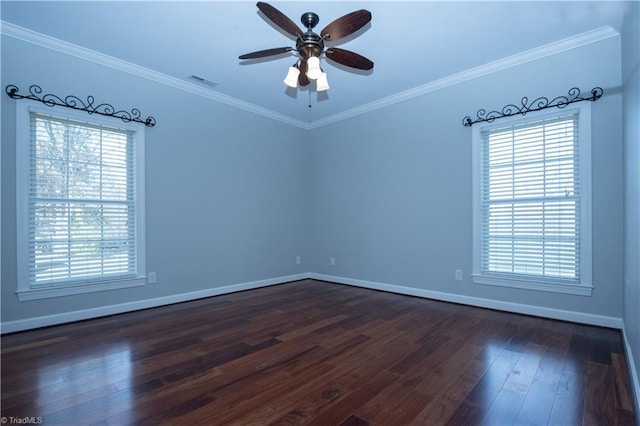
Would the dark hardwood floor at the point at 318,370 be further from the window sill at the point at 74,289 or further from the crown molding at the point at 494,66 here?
the crown molding at the point at 494,66

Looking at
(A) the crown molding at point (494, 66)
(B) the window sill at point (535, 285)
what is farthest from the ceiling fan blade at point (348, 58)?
(B) the window sill at point (535, 285)

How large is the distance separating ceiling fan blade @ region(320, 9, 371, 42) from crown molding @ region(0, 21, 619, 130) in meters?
2.12

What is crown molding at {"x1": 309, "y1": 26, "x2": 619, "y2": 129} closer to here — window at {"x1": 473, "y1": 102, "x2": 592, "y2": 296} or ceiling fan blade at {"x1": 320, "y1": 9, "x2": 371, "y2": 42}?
window at {"x1": 473, "y1": 102, "x2": 592, "y2": 296}

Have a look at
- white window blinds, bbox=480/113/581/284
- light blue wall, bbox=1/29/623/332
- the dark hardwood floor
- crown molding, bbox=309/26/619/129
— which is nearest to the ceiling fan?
crown molding, bbox=309/26/619/129

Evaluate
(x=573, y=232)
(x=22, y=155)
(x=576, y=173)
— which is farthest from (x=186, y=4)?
(x=573, y=232)

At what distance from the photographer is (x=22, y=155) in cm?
279

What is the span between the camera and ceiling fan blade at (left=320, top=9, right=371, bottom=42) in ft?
6.64

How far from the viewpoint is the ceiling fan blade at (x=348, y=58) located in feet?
8.09

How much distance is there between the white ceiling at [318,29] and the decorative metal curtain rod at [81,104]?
528 mm

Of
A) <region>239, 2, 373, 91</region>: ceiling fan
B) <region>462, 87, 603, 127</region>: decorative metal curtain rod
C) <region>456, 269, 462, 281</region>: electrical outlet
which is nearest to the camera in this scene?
<region>239, 2, 373, 91</region>: ceiling fan

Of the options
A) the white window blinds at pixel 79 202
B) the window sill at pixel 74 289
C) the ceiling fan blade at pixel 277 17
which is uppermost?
the ceiling fan blade at pixel 277 17

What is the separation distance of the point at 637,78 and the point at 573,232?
1.64m

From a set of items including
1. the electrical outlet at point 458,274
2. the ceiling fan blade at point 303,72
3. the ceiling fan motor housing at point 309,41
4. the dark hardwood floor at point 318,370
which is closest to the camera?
the dark hardwood floor at point 318,370

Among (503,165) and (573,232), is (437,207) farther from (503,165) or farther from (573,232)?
(573,232)
